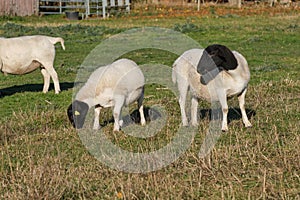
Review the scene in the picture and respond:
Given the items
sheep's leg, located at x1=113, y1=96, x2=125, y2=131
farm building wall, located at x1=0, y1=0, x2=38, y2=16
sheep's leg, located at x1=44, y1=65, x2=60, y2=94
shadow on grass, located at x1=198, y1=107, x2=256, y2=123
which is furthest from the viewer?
farm building wall, located at x1=0, y1=0, x2=38, y2=16

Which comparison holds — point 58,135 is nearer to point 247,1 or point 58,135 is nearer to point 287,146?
point 287,146

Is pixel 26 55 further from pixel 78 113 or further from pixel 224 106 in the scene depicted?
pixel 224 106

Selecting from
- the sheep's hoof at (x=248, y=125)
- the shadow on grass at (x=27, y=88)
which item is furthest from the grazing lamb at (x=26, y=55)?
the sheep's hoof at (x=248, y=125)

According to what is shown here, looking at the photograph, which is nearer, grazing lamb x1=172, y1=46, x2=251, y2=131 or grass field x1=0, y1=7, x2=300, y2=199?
grass field x1=0, y1=7, x2=300, y2=199

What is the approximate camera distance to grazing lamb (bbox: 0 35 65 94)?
17.4 metres

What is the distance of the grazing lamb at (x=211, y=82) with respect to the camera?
11.4 metres

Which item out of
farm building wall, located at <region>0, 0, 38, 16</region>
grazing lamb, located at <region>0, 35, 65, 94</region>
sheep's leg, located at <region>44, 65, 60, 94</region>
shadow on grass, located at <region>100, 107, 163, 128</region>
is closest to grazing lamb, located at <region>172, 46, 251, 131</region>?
shadow on grass, located at <region>100, 107, 163, 128</region>

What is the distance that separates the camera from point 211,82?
11.6 metres

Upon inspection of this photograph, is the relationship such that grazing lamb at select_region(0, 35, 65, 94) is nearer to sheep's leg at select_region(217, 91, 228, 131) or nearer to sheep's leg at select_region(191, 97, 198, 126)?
sheep's leg at select_region(191, 97, 198, 126)

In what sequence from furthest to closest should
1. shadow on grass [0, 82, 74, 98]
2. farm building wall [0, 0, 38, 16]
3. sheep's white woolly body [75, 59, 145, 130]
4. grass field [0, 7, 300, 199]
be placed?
farm building wall [0, 0, 38, 16]
shadow on grass [0, 82, 74, 98]
sheep's white woolly body [75, 59, 145, 130]
grass field [0, 7, 300, 199]

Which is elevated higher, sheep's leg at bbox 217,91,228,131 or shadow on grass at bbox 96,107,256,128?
sheep's leg at bbox 217,91,228,131

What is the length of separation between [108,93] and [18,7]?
117 ft

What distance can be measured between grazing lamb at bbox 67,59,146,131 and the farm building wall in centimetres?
3435

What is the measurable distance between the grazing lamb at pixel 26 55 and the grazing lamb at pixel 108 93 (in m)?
5.49
